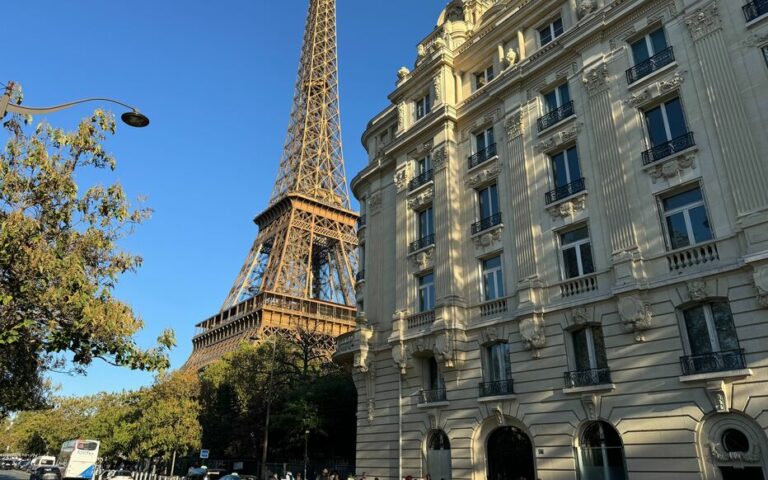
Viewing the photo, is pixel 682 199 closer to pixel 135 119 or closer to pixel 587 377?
pixel 587 377

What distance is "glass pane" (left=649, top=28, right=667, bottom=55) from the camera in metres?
19.7

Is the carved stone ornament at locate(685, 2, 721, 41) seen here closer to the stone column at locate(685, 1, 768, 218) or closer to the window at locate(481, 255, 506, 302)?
the stone column at locate(685, 1, 768, 218)

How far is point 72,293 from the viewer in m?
13.0

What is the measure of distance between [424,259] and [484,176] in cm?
502

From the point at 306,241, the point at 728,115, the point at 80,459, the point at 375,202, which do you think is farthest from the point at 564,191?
the point at 306,241

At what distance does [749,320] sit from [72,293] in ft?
59.8

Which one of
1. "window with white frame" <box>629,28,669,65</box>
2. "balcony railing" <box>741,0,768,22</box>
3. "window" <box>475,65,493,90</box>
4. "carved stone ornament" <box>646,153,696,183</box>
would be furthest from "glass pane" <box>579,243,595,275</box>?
"window" <box>475,65,493,90</box>

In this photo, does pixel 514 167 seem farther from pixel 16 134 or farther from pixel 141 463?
pixel 141 463

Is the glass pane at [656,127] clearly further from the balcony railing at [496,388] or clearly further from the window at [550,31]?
the balcony railing at [496,388]

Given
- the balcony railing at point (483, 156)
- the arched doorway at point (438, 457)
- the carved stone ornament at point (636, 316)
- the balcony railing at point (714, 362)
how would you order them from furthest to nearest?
1. the balcony railing at point (483, 156)
2. the arched doorway at point (438, 457)
3. the carved stone ornament at point (636, 316)
4. the balcony railing at point (714, 362)

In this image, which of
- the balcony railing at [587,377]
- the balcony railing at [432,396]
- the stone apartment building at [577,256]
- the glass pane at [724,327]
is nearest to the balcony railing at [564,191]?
the stone apartment building at [577,256]

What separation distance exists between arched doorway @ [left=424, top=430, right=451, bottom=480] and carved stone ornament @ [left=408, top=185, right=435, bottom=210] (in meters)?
11.3

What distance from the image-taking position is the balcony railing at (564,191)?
20531 mm

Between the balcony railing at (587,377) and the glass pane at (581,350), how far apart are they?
0.35 metres
